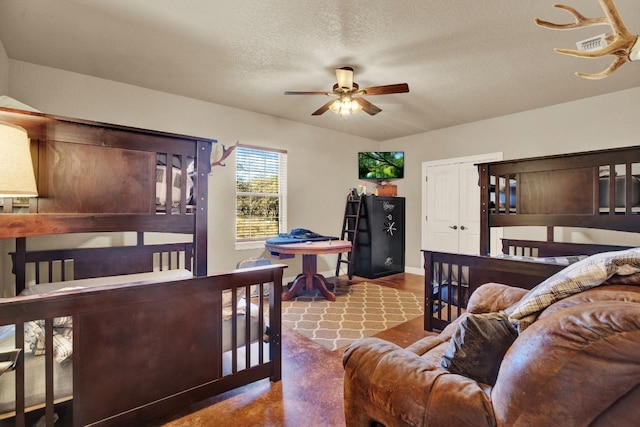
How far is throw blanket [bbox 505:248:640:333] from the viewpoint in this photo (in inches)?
40.4

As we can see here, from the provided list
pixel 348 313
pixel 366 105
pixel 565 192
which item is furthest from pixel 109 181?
pixel 565 192

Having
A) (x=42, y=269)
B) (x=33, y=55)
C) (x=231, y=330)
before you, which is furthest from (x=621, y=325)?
(x=33, y=55)

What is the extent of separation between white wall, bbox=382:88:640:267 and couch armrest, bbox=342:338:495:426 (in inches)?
159

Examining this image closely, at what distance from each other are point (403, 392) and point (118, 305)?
4.46ft

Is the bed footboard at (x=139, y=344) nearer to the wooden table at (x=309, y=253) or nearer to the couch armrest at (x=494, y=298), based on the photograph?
the couch armrest at (x=494, y=298)

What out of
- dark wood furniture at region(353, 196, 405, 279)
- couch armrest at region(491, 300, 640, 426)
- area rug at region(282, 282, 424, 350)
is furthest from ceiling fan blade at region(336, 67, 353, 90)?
couch armrest at region(491, 300, 640, 426)

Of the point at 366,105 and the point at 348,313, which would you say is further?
the point at 348,313

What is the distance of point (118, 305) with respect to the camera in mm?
1532

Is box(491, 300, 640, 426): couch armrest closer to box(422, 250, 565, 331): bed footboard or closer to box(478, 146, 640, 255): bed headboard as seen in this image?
box(422, 250, 565, 331): bed footboard

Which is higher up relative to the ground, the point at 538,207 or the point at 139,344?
the point at 538,207

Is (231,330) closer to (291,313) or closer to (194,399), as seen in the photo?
(194,399)

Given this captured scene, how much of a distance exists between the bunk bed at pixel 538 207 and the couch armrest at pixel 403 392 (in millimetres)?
1582

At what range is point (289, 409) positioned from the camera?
1.82 m

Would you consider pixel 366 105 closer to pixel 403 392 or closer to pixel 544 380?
pixel 403 392
